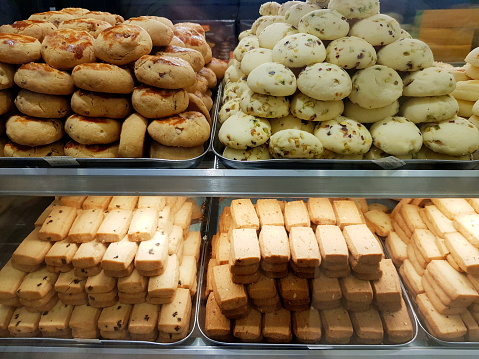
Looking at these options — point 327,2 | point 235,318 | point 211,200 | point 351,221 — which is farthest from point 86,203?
point 327,2

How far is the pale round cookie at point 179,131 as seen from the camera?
51.9 inches

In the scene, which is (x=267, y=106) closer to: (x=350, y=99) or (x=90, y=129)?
(x=350, y=99)

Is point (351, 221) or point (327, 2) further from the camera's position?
point (351, 221)

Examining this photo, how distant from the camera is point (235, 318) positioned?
5.67ft

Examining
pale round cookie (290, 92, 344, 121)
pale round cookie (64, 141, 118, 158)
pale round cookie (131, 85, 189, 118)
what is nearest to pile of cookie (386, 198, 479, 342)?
pale round cookie (290, 92, 344, 121)

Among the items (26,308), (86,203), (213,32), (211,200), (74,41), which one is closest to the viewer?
(74,41)

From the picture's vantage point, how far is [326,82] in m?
1.32

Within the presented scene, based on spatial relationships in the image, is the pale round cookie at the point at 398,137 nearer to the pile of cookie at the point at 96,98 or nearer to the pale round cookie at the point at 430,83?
the pale round cookie at the point at 430,83

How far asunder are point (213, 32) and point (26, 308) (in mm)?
2635

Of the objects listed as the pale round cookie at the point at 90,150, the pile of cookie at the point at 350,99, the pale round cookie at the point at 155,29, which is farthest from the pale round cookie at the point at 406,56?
the pale round cookie at the point at 90,150

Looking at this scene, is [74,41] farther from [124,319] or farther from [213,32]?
[213,32]

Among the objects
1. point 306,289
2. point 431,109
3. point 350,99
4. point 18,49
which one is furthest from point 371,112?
point 18,49

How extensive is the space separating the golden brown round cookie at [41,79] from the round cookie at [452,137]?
1442mm

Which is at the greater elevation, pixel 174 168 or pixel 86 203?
pixel 174 168
